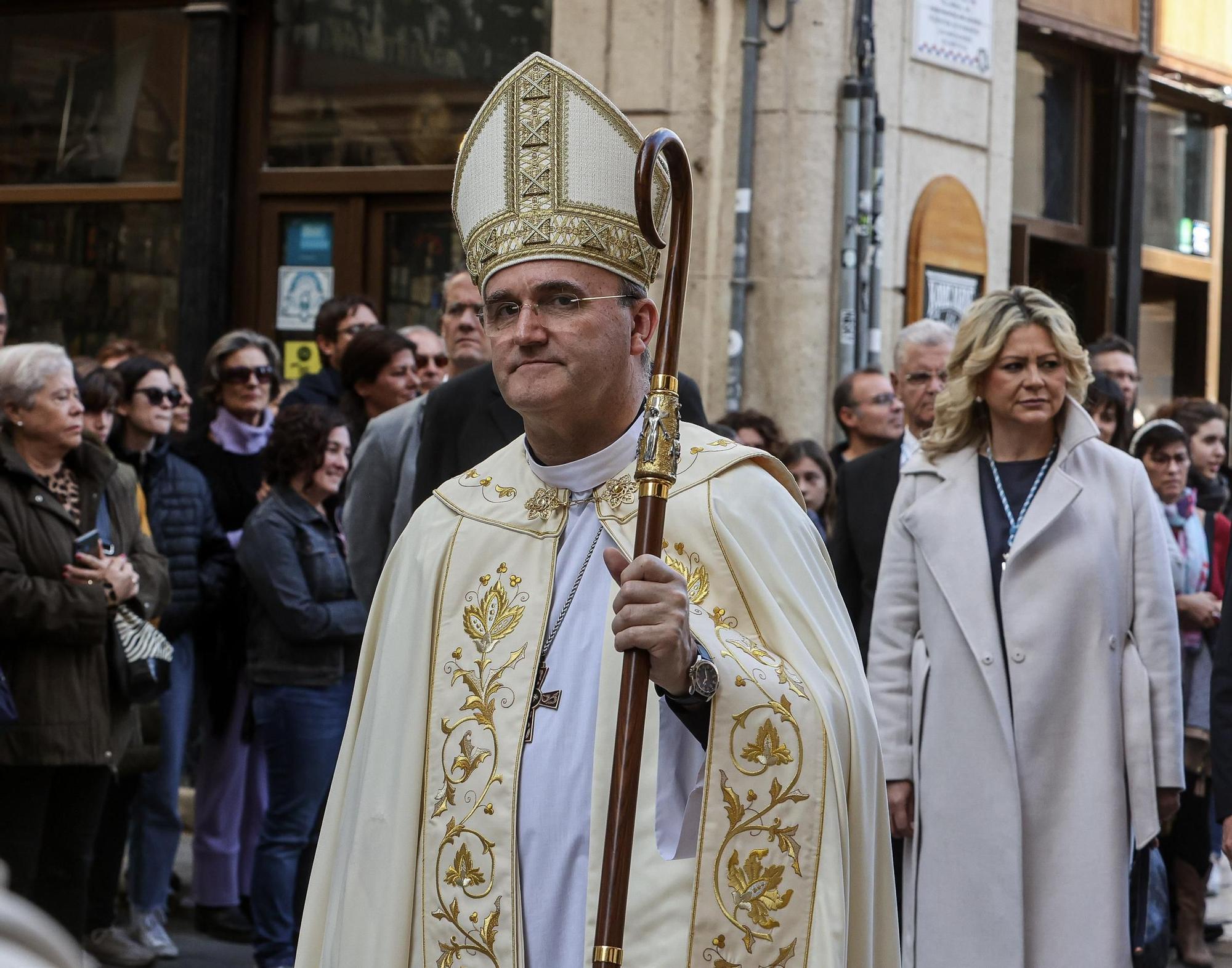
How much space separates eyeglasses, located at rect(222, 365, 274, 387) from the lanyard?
11.7ft

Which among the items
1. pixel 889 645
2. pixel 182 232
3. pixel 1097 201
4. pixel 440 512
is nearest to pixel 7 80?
pixel 182 232

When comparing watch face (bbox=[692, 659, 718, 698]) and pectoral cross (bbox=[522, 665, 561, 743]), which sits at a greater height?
watch face (bbox=[692, 659, 718, 698])

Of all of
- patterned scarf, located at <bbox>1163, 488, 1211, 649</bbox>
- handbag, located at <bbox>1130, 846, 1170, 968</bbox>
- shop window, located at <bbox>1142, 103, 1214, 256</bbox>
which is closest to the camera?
handbag, located at <bbox>1130, 846, 1170, 968</bbox>

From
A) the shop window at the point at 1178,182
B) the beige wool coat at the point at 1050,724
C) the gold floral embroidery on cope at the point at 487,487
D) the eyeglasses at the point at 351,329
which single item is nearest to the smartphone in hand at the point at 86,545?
the eyeglasses at the point at 351,329

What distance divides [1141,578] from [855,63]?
215 inches

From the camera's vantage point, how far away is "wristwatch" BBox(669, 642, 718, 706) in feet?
9.66

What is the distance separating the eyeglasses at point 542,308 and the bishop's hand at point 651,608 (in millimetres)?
563

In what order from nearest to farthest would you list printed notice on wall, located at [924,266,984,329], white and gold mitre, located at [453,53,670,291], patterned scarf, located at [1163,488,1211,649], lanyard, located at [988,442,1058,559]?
white and gold mitre, located at [453,53,670,291] < lanyard, located at [988,442,1058,559] < patterned scarf, located at [1163,488,1211,649] < printed notice on wall, located at [924,266,984,329]

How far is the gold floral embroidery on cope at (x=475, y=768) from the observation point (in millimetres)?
3143

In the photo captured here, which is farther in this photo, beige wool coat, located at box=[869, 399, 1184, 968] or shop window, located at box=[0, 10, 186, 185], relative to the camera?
shop window, located at box=[0, 10, 186, 185]

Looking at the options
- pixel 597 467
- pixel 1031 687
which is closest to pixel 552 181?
pixel 597 467

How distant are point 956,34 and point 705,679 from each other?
880 cm

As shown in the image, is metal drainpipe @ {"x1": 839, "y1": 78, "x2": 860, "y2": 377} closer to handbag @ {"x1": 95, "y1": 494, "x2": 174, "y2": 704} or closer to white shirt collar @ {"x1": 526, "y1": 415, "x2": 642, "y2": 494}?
handbag @ {"x1": 95, "y1": 494, "x2": 174, "y2": 704}

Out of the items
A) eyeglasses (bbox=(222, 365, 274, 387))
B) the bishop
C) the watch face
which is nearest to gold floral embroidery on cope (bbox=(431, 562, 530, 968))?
the bishop
